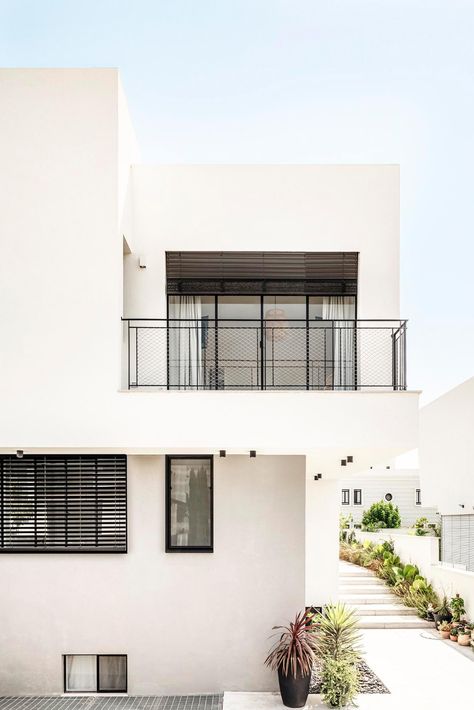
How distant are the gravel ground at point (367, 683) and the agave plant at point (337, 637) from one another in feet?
2.74

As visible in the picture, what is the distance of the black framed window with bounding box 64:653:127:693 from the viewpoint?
9.67 m

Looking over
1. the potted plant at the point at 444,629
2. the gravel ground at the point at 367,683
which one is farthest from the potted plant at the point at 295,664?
the potted plant at the point at 444,629

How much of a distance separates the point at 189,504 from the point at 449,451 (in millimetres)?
10216

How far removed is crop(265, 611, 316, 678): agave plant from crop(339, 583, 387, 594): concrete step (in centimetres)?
788

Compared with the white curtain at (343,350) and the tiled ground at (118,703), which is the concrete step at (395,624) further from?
the white curtain at (343,350)

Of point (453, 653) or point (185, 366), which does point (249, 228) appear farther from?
point (453, 653)

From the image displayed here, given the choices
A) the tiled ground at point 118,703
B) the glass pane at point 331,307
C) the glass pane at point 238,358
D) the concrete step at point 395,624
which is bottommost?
the concrete step at point 395,624

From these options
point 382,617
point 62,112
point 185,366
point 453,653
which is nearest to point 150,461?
point 185,366

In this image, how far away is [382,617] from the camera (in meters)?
15.4

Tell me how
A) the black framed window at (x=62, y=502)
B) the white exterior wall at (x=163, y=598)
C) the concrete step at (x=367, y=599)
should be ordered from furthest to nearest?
the concrete step at (x=367, y=599), the black framed window at (x=62, y=502), the white exterior wall at (x=163, y=598)

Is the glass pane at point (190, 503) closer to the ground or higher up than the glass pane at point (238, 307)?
closer to the ground

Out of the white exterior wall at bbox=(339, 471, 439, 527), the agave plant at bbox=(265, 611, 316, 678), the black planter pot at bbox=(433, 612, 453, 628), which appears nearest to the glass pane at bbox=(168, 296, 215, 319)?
the agave plant at bbox=(265, 611, 316, 678)

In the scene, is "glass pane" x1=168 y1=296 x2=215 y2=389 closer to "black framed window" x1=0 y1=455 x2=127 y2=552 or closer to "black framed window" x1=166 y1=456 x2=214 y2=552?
"black framed window" x1=166 y1=456 x2=214 y2=552

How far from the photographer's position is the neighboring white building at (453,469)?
619 inches
